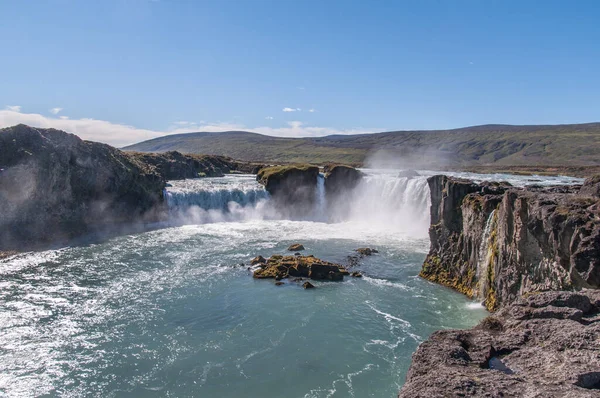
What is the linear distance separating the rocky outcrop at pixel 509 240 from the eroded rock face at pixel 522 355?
7342 mm

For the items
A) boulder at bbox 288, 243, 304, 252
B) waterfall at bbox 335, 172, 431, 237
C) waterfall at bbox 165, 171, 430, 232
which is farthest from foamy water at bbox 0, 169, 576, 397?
waterfall at bbox 165, 171, 430, 232

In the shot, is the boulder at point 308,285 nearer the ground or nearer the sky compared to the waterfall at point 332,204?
nearer the ground

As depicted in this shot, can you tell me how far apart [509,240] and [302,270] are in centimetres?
1442

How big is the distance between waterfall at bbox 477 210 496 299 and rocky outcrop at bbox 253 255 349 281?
931 cm

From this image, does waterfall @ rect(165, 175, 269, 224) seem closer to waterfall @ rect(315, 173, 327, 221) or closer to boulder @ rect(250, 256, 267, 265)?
waterfall @ rect(315, 173, 327, 221)

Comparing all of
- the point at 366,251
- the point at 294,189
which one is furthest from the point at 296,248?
the point at 294,189

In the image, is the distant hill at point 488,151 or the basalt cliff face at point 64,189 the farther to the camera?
the distant hill at point 488,151

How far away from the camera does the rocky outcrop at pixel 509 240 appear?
15.0m

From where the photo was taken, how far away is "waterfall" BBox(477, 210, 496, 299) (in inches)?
898

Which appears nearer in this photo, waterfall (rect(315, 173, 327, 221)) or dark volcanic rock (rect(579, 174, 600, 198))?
dark volcanic rock (rect(579, 174, 600, 198))

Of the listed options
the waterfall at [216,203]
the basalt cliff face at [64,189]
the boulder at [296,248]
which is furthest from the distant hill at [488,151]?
the boulder at [296,248]

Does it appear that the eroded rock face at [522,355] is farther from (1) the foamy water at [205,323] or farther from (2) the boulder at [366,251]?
(2) the boulder at [366,251]

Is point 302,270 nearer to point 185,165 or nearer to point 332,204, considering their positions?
point 332,204

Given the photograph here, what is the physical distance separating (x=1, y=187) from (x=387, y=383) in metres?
41.1
